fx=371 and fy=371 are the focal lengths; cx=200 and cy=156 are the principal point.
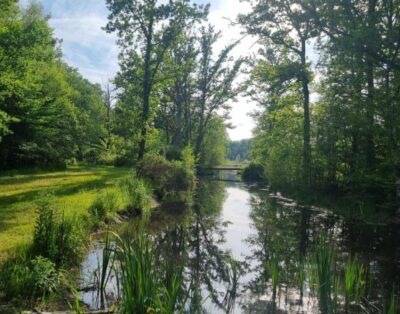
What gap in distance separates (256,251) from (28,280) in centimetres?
697

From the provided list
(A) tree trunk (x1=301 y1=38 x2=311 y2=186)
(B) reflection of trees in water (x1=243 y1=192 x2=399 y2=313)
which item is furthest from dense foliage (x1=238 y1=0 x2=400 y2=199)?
(B) reflection of trees in water (x1=243 y1=192 x2=399 y2=313)

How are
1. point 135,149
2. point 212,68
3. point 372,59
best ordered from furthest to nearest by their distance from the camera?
point 212,68
point 135,149
point 372,59

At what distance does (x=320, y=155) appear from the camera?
886 inches

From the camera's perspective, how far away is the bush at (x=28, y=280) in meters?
6.37

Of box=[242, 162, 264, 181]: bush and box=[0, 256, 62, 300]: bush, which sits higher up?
box=[242, 162, 264, 181]: bush

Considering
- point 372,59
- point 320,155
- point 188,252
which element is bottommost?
point 188,252

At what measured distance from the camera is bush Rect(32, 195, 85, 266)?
8023mm

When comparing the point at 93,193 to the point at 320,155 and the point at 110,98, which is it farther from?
the point at 110,98

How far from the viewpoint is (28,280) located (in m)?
6.57

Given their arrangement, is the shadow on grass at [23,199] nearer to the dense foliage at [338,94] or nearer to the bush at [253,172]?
the dense foliage at [338,94]

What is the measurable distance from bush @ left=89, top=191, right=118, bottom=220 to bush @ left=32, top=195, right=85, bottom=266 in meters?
3.90

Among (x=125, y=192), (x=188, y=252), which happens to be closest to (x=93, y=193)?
(x=125, y=192)

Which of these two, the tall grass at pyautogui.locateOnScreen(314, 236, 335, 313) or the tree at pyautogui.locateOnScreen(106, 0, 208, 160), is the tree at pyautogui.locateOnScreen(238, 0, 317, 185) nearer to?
the tree at pyautogui.locateOnScreen(106, 0, 208, 160)

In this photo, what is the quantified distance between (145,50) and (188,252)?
22572 millimetres
